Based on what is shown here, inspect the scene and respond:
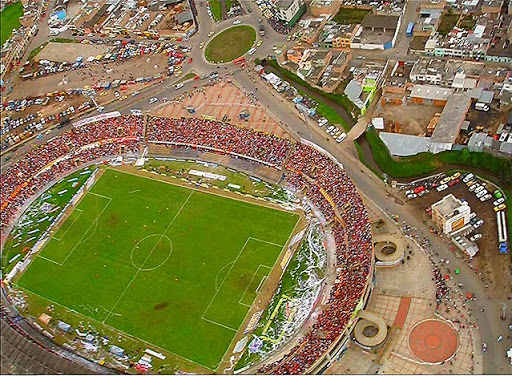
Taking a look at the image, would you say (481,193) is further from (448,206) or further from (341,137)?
(341,137)

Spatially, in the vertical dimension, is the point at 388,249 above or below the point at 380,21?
below

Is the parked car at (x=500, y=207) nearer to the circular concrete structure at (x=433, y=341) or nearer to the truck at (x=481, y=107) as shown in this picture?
the circular concrete structure at (x=433, y=341)

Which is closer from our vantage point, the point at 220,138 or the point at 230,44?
the point at 220,138

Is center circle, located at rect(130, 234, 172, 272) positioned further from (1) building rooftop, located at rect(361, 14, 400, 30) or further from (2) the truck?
(1) building rooftop, located at rect(361, 14, 400, 30)

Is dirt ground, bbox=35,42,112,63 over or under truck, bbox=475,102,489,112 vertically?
under

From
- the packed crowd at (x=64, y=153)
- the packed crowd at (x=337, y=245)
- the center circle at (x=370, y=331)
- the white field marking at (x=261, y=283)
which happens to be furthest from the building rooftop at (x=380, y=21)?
the center circle at (x=370, y=331)

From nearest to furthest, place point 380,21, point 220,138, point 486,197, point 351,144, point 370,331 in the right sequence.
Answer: point 370,331
point 486,197
point 351,144
point 220,138
point 380,21

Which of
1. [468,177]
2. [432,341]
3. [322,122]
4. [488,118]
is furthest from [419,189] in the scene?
[432,341]

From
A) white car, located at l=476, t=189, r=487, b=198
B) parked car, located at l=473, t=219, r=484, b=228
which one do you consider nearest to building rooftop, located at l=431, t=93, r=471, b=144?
white car, located at l=476, t=189, r=487, b=198

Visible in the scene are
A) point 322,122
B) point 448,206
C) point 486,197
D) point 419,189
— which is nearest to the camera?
point 448,206
